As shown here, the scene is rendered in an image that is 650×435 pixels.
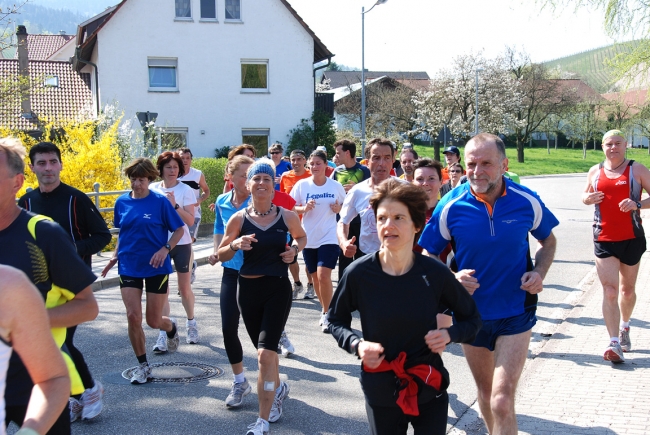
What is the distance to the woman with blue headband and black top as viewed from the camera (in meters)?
5.34

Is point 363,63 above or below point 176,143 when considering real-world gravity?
above

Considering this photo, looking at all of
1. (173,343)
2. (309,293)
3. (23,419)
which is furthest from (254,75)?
(23,419)

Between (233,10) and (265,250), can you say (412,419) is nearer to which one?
(265,250)

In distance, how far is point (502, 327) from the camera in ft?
14.3

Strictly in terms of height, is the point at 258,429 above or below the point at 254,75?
below

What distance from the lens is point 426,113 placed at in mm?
64625

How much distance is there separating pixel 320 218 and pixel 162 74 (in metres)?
25.8

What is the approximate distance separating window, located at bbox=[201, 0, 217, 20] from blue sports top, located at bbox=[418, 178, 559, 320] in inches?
1203

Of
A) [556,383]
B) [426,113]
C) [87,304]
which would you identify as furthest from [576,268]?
[426,113]

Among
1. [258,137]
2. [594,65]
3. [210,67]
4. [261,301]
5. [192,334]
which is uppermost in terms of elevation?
[594,65]

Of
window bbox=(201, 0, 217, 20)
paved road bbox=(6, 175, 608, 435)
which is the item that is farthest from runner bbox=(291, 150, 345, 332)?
window bbox=(201, 0, 217, 20)

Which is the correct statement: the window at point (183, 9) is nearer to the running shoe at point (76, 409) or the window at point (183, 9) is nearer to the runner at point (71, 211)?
the runner at point (71, 211)

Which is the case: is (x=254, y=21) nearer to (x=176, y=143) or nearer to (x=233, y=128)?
(x=233, y=128)

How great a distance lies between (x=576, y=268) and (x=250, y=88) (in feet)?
76.2
